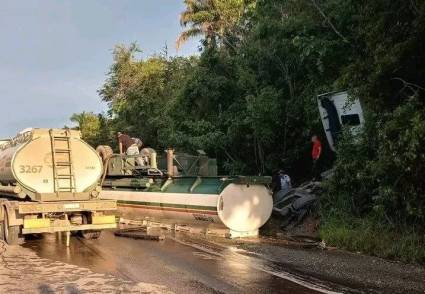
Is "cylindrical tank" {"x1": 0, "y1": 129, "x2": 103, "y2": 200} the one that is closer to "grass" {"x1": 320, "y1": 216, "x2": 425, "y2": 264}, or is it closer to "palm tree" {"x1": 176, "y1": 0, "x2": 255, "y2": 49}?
"grass" {"x1": 320, "y1": 216, "x2": 425, "y2": 264}

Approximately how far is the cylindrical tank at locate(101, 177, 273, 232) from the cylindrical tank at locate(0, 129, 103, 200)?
2.64 meters

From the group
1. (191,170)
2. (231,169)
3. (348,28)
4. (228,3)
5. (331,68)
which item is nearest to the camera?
(348,28)

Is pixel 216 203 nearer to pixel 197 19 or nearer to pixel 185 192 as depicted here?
pixel 185 192

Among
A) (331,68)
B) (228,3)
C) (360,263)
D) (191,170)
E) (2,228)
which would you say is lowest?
(360,263)

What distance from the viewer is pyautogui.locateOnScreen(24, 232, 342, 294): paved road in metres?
8.21

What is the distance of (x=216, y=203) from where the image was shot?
13.9 meters

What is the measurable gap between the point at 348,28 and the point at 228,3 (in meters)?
19.7

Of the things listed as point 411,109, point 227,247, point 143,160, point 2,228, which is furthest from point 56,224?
point 411,109

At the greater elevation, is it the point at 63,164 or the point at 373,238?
the point at 63,164

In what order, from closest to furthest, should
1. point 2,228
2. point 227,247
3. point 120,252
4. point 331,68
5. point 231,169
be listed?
point 120,252 < point 227,247 < point 2,228 < point 331,68 < point 231,169

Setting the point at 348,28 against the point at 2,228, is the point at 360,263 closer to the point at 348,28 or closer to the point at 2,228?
the point at 348,28

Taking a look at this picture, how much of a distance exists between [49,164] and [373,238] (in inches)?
306

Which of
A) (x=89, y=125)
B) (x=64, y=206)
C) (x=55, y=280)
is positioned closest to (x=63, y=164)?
(x=64, y=206)

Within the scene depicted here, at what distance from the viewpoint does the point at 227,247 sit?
1260 cm
